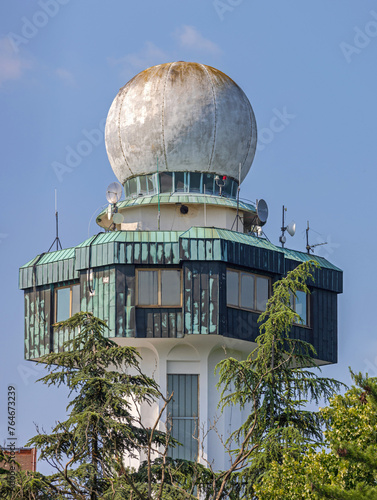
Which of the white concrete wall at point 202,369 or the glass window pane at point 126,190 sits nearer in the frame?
the white concrete wall at point 202,369

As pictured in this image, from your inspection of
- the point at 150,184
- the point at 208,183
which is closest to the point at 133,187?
the point at 150,184

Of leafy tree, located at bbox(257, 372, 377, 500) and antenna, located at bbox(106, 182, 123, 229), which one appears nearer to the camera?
leafy tree, located at bbox(257, 372, 377, 500)

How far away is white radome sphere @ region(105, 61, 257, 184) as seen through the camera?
148 feet

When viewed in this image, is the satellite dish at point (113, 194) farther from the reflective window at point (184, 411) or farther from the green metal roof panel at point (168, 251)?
the reflective window at point (184, 411)

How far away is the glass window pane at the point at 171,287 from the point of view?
41.9m

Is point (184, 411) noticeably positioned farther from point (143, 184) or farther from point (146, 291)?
point (143, 184)

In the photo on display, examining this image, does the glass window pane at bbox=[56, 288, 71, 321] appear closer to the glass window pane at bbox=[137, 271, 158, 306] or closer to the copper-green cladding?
the copper-green cladding

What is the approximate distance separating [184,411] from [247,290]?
473 centimetres

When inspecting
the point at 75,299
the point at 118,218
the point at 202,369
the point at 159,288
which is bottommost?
the point at 202,369

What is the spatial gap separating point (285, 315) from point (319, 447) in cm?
470

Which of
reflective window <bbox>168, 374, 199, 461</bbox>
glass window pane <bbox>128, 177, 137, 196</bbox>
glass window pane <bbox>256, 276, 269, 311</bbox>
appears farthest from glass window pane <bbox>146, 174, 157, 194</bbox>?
reflective window <bbox>168, 374, 199, 461</bbox>

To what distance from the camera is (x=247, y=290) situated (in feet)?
140

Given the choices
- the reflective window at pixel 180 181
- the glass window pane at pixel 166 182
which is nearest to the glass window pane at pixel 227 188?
the reflective window at pixel 180 181

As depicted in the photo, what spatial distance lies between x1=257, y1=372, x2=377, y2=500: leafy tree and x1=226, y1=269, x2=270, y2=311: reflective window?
1112cm
